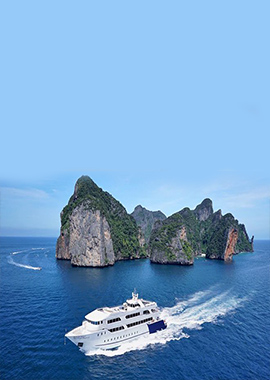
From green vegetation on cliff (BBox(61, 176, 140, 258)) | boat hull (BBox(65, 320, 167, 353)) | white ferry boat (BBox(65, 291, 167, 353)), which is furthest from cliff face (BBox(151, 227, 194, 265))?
boat hull (BBox(65, 320, 167, 353))

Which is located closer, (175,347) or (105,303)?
(175,347)

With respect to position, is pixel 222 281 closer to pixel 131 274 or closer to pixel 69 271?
pixel 131 274

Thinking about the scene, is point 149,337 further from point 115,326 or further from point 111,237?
point 111,237

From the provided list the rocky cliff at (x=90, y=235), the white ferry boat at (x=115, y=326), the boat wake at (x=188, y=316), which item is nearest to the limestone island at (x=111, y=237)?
the rocky cliff at (x=90, y=235)

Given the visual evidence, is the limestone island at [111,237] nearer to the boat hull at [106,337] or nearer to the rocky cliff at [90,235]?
the rocky cliff at [90,235]

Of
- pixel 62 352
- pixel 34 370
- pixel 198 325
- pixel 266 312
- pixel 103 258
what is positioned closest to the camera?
pixel 34 370

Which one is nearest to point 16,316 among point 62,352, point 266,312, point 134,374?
point 62,352
